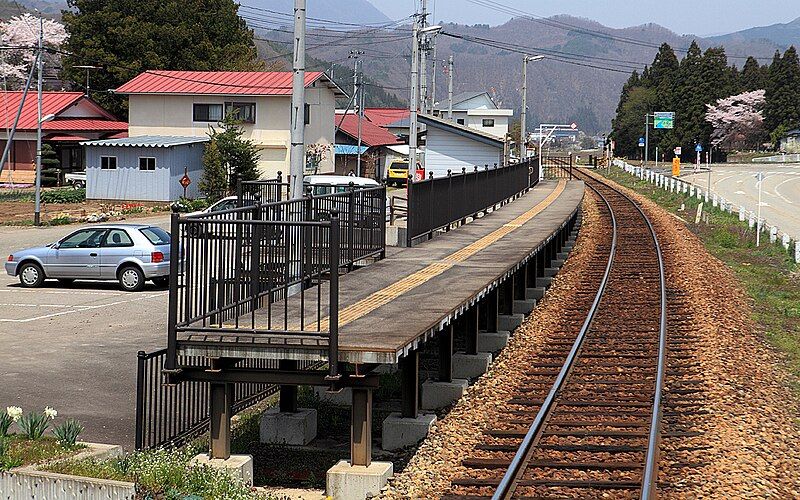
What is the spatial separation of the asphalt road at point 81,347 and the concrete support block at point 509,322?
5155 mm

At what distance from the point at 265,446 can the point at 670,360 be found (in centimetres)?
618

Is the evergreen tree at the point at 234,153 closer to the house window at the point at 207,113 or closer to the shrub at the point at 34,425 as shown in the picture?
the house window at the point at 207,113

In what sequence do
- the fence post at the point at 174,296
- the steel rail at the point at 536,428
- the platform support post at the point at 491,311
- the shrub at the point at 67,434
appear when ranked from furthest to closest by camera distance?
1. the platform support post at the point at 491,311
2. the steel rail at the point at 536,428
3. the fence post at the point at 174,296
4. the shrub at the point at 67,434

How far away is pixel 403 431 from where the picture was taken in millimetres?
11141

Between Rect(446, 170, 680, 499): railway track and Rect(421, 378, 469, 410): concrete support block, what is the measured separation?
2.09 feet

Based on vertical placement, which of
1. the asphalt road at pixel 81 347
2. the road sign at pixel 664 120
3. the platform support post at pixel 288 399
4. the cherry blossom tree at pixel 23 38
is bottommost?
the asphalt road at pixel 81 347

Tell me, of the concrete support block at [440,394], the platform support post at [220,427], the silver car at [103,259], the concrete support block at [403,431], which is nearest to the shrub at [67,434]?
the platform support post at [220,427]

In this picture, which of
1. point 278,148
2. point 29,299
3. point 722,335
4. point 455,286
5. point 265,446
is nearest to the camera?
point 265,446

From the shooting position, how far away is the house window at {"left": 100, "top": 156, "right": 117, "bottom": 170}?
5197 cm

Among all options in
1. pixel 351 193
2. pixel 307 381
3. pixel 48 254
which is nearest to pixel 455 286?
pixel 351 193

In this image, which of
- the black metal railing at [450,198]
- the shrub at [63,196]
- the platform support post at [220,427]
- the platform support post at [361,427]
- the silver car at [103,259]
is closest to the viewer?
the platform support post at [361,427]

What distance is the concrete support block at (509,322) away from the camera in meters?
17.5

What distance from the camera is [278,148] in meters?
57.6

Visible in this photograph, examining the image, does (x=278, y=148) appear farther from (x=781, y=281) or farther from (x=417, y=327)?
(x=417, y=327)
